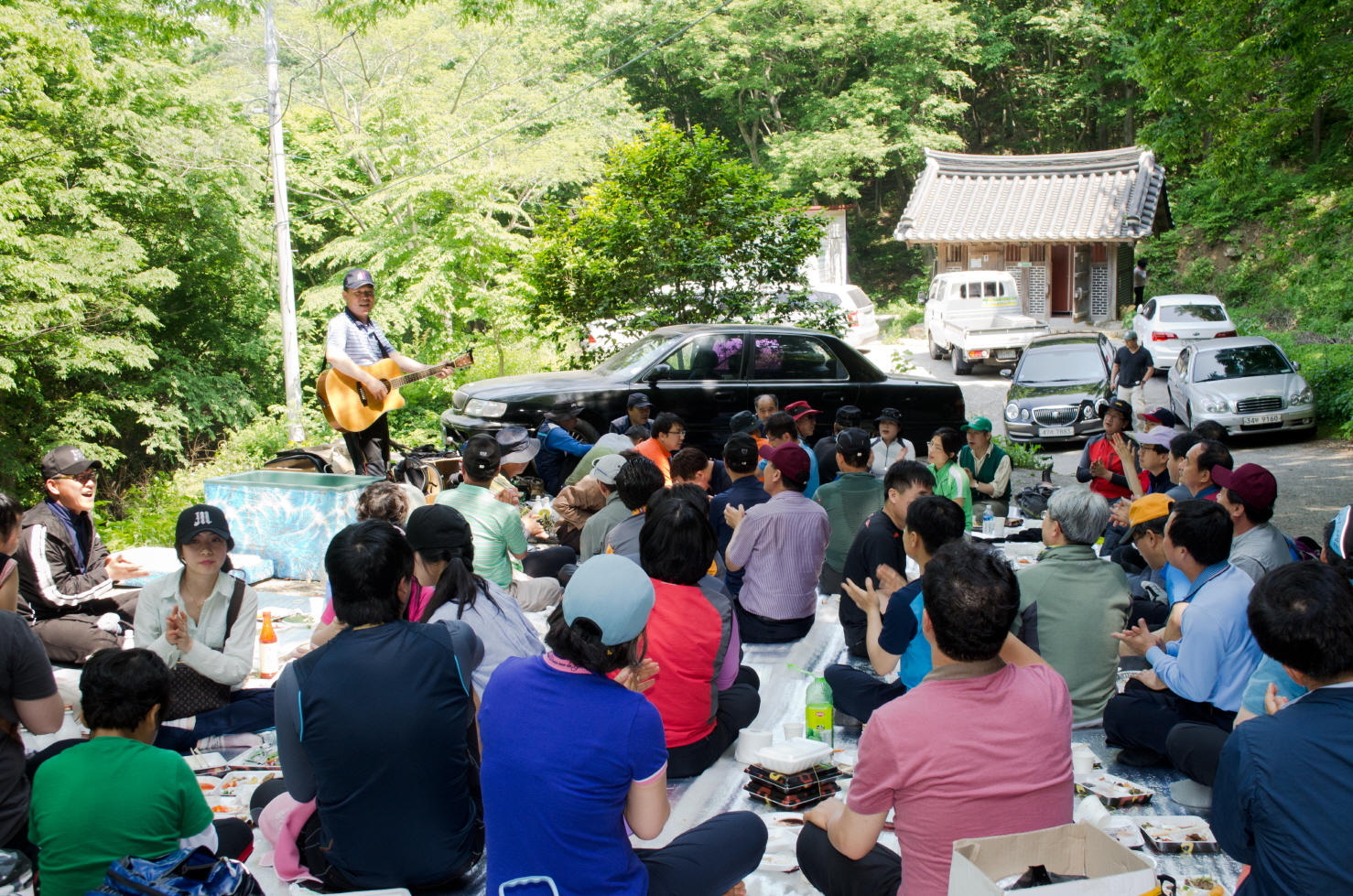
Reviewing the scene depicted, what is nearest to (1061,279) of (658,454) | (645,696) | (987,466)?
(987,466)

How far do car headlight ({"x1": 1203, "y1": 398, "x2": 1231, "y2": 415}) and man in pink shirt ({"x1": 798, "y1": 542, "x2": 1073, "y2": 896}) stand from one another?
11.7 metres

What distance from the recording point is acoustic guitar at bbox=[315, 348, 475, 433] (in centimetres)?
781

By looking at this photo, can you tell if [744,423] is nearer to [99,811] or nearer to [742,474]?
[742,474]

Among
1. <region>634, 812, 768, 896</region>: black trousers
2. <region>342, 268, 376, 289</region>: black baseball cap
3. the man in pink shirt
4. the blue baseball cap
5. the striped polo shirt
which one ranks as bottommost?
<region>634, 812, 768, 896</region>: black trousers

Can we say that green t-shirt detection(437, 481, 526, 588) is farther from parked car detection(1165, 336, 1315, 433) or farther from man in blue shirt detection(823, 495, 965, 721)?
parked car detection(1165, 336, 1315, 433)

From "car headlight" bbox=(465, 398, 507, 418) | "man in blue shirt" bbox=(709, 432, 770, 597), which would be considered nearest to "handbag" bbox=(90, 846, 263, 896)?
"man in blue shirt" bbox=(709, 432, 770, 597)

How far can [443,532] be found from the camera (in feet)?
12.5

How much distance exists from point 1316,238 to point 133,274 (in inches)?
860

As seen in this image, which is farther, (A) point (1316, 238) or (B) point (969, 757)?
(A) point (1316, 238)

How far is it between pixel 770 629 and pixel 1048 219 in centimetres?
2073

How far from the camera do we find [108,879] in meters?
2.41

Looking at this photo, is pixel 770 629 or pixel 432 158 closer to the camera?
pixel 770 629

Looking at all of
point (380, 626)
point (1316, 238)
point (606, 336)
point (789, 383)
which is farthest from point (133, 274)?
point (1316, 238)

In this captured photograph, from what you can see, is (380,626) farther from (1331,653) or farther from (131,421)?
(131,421)
